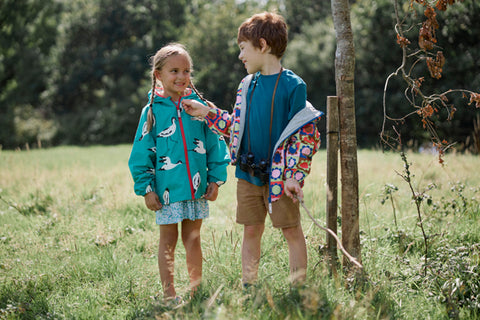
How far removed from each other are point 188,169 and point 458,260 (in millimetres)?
2008

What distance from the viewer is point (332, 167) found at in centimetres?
306

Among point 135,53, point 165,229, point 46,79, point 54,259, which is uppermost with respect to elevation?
point 135,53

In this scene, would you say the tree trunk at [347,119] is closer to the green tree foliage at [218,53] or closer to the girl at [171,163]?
the girl at [171,163]

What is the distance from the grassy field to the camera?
2.58m

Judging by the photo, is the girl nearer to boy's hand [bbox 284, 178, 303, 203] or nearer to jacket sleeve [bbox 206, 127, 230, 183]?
jacket sleeve [bbox 206, 127, 230, 183]

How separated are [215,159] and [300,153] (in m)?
0.75

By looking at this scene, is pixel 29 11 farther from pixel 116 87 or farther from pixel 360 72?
pixel 360 72

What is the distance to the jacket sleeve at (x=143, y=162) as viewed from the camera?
9.66 feet

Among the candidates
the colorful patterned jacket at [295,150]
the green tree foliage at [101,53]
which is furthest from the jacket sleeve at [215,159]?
the green tree foliage at [101,53]

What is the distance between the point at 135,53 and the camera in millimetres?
30797

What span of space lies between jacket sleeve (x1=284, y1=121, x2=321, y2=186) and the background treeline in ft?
29.4

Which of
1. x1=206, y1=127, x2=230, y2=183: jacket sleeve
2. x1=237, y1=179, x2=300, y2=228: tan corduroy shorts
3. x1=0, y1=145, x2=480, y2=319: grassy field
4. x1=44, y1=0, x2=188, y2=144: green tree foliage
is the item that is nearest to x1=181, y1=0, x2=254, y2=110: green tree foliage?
x1=44, y1=0, x2=188, y2=144: green tree foliage

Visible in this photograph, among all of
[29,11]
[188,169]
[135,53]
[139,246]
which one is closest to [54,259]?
[139,246]

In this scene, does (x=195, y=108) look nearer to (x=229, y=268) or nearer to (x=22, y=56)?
(x=229, y=268)
